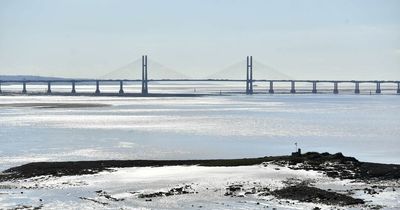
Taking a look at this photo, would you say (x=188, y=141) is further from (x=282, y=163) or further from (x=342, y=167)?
(x=342, y=167)

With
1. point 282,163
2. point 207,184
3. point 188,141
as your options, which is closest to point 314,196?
point 207,184

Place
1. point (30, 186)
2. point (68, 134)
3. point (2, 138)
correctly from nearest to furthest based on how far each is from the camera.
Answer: point (30, 186) < point (2, 138) < point (68, 134)

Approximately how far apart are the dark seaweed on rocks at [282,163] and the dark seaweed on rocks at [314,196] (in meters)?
4.71

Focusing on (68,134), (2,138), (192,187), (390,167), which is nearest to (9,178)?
(192,187)

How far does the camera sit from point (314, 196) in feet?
89.6

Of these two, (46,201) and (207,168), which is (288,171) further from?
(46,201)

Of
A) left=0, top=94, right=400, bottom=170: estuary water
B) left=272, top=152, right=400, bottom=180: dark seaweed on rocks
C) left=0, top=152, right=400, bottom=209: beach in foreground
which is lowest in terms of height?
left=0, top=94, right=400, bottom=170: estuary water

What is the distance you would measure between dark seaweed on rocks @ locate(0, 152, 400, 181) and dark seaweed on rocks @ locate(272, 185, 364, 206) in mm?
4711

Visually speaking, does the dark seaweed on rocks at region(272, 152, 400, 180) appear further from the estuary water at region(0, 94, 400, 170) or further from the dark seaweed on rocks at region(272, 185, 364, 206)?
the estuary water at region(0, 94, 400, 170)

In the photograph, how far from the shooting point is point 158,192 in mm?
28859

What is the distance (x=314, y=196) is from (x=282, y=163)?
35.1 ft

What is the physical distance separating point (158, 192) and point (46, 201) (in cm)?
469

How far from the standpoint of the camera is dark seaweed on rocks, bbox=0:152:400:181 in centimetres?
3353

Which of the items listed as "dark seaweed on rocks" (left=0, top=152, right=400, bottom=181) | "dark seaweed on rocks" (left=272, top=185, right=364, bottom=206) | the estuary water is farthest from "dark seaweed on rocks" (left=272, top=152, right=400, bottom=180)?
the estuary water
